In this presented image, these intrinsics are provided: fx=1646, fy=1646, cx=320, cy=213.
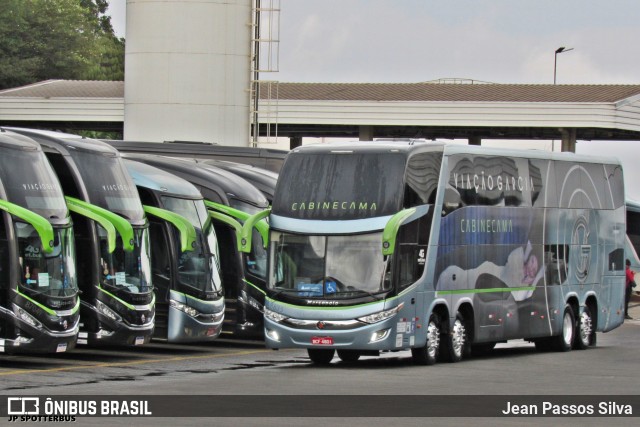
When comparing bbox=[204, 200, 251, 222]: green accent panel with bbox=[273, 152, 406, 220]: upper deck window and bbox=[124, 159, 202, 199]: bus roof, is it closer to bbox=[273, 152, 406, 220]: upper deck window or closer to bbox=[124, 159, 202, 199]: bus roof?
bbox=[124, 159, 202, 199]: bus roof

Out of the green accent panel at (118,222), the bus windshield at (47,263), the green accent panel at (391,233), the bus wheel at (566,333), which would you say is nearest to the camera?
the bus windshield at (47,263)

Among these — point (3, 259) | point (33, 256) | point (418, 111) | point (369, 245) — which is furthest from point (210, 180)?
point (418, 111)

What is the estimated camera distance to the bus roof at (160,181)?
29.2 metres

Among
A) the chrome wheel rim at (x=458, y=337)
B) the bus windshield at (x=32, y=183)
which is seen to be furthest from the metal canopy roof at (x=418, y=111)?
the bus windshield at (x=32, y=183)

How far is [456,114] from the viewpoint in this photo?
56.2 meters

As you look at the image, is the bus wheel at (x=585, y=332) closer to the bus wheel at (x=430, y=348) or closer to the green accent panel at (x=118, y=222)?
the bus wheel at (x=430, y=348)

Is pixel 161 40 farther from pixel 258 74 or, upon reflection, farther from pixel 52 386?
pixel 52 386

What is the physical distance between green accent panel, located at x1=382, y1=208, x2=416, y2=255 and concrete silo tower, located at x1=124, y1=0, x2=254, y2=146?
1950cm

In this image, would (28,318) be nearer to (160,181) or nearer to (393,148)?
(160,181)

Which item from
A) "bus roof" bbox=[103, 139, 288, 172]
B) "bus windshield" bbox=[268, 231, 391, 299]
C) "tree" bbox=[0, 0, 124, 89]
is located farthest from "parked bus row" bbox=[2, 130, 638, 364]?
"tree" bbox=[0, 0, 124, 89]

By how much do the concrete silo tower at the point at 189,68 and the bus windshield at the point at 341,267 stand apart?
18987 millimetres

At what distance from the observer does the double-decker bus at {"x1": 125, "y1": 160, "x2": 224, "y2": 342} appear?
2886cm

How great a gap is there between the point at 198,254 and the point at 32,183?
17.2 feet
